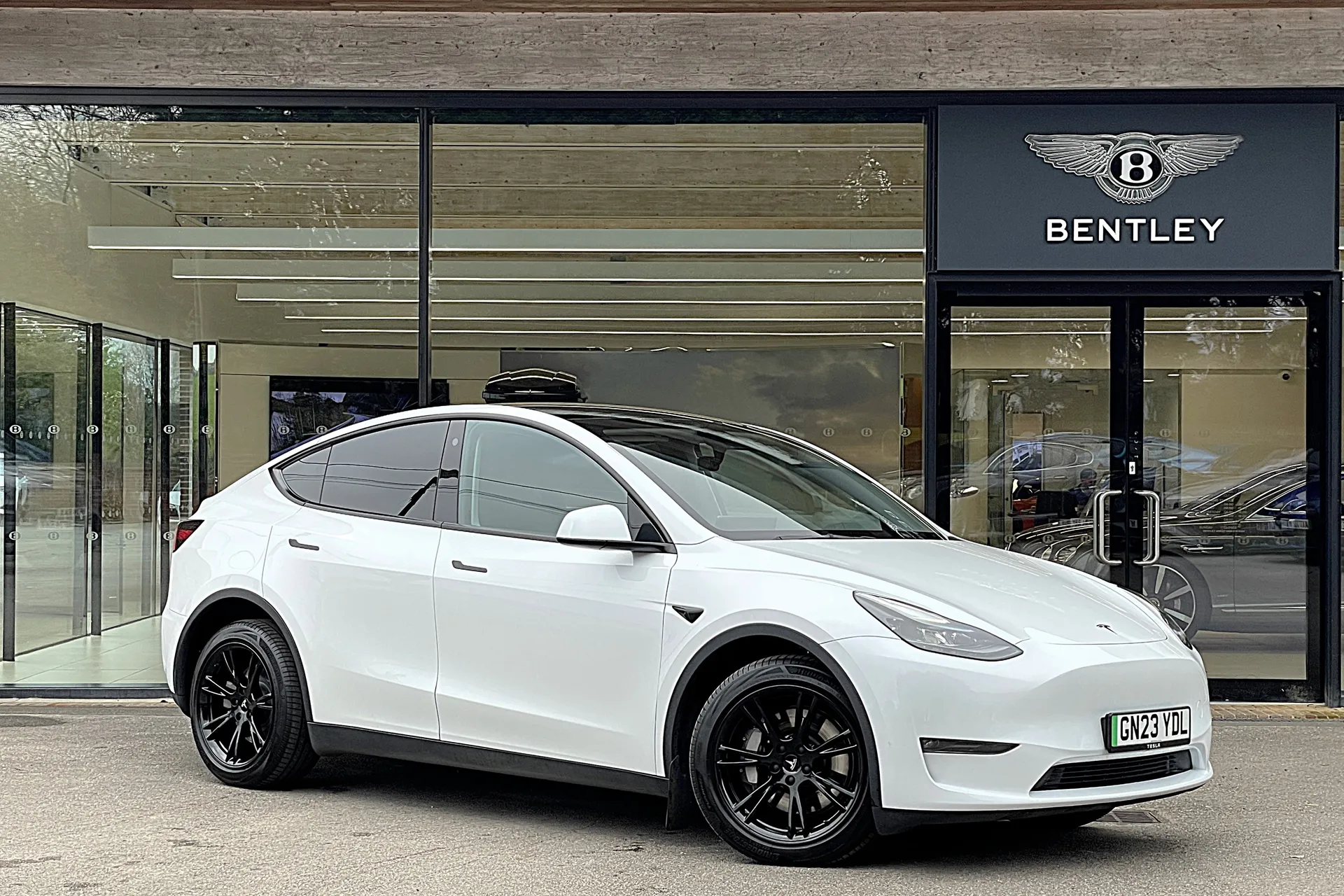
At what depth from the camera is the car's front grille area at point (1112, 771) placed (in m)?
5.07

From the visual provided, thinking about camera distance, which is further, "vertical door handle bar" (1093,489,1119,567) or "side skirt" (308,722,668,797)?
"vertical door handle bar" (1093,489,1119,567)

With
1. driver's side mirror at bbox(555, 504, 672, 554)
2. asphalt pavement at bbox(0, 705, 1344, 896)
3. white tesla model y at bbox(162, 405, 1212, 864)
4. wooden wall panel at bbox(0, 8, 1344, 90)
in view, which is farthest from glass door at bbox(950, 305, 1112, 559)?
driver's side mirror at bbox(555, 504, 672, 554)

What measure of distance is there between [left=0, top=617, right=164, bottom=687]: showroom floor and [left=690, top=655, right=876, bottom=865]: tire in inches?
213

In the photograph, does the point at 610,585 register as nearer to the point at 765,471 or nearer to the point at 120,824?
the point at 765,471

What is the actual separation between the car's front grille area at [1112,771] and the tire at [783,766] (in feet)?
1.98

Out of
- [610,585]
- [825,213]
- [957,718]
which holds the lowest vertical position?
[957,718]

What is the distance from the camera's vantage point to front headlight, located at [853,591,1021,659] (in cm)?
510

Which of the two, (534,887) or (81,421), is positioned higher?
(81,421)

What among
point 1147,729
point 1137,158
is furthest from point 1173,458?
point 1147,729

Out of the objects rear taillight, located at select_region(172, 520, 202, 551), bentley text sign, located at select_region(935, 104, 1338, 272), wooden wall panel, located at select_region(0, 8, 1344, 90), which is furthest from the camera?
wooden wall panel, located at select_region(0, 8, 1344, 90)

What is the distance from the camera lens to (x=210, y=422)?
9781 mm

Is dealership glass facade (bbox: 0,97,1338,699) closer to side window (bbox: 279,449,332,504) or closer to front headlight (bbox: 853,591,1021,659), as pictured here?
side window (bbox: 279,449,332,504)

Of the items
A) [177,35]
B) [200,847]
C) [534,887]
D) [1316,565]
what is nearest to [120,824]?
[200,847]

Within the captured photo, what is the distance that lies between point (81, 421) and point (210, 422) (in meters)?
0.81
